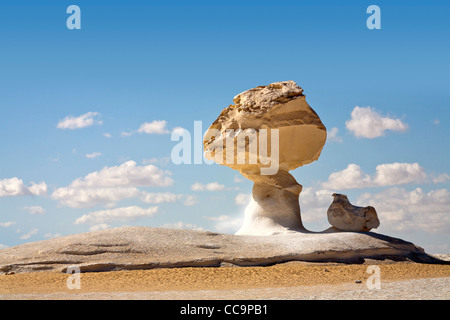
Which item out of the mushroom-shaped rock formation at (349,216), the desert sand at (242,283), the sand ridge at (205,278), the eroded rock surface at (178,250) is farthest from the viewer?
the mushroom-shaped rock formation at (349,216)

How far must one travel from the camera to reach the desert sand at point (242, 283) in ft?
33.9

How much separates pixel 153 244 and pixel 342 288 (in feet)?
18.4

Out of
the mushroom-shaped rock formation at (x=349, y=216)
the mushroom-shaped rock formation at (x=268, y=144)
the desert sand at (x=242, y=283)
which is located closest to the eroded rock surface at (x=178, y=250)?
the desert sand at (x=242, y=283)

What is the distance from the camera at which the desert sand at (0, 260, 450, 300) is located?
1033cm

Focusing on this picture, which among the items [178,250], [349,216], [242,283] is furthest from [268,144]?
[242,283]

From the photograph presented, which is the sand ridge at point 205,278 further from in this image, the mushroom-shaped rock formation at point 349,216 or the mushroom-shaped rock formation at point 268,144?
the mushroom-shaped rock formation at point 268,144

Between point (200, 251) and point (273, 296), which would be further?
point (200, 251)

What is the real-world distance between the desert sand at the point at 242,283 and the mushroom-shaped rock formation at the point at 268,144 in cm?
407

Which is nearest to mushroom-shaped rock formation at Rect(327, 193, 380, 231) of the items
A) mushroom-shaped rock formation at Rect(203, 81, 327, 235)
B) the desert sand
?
mushroom-shaped rock formation at Rect(203, 81, 327, 235)

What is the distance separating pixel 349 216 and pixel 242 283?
698cm

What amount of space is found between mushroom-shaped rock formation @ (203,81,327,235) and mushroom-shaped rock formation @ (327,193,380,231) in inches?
47.5
